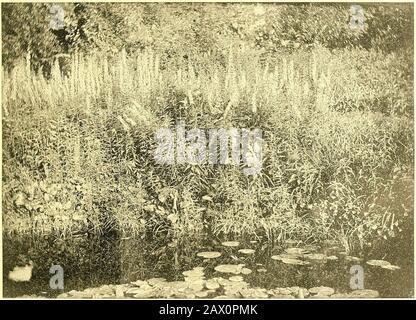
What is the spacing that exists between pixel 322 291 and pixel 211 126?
3.65 feet

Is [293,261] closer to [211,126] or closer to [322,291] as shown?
[322,291]

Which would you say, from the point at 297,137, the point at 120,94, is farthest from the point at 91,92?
the point at 297,137

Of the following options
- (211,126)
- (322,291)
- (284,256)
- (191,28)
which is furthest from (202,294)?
(191,28)

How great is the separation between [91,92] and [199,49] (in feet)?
2.14

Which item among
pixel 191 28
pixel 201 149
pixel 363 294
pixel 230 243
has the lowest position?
pixel 363 294

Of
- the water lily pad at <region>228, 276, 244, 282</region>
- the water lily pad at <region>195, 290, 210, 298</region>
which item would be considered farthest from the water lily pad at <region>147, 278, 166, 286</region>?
the water lily pad at <region>228, 276, 244, 282</region>

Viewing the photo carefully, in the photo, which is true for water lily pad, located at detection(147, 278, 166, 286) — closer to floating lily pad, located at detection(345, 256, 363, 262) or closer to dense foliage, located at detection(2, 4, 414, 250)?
dense foliage, located at detection(2, 4, 414, 250)

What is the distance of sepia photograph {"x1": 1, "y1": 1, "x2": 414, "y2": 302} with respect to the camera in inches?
96.6

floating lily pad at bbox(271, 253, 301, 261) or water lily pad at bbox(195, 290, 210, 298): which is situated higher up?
floating lily pad at bbox(271, 253, 301, 261)

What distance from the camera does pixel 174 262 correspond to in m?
2.45

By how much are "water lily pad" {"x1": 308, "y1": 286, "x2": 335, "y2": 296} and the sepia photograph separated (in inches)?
0.5

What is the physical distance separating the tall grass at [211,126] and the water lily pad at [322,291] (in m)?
0.29

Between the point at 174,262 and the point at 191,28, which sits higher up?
the point at 191,28

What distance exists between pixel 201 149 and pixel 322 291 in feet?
3.43
